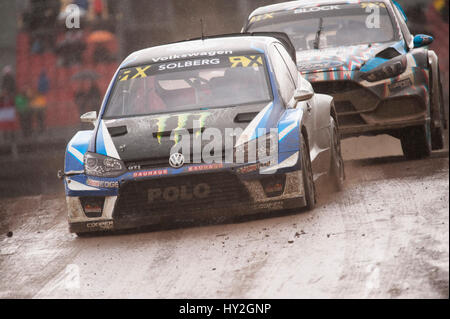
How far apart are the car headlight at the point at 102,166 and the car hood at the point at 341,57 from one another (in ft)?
11.2

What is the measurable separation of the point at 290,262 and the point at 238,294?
0.78m

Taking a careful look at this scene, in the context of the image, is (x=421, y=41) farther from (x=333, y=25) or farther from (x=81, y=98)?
(x=81, y=98)

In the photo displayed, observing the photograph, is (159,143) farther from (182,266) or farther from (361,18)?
(361,18)

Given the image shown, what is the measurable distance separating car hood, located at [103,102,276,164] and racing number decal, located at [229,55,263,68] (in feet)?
2.22

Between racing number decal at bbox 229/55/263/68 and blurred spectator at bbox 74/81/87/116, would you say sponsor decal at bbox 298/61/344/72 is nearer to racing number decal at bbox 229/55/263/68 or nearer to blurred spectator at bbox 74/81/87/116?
racing number decal at bbox 229/55/263/68

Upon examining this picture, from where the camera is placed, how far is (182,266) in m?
6.81

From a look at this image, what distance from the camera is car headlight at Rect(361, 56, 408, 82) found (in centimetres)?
1080

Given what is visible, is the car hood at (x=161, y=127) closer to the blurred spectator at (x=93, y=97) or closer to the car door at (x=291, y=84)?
the car door at (x=291, y=84)

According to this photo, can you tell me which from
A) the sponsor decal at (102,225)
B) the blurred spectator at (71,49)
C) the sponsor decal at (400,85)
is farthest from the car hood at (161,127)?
the blurred spectator at (71,49)

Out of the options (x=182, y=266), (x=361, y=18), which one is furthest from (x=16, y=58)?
(x=182, y=266)

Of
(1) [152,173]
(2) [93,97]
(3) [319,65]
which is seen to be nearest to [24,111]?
(2) [93,97]

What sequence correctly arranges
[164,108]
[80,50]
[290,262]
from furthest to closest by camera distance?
[80,50] < [164,108] < [290,262]

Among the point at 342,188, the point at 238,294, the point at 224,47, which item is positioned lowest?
the point at 342,188
